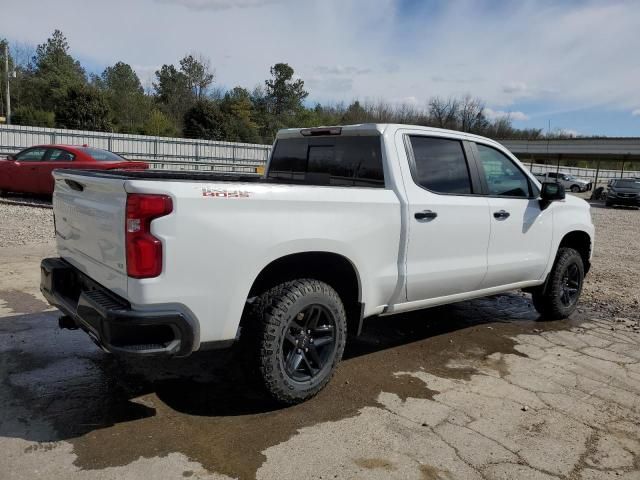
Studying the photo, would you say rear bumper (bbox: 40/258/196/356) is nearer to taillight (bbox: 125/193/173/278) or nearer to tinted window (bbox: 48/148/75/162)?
taillight (bbox: 125/193/173/278)

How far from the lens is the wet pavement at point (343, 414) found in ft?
9.79

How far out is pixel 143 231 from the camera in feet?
9.39

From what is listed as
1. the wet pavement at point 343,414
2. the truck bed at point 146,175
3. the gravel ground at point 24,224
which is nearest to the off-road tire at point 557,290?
the wet pavement at point 343,414

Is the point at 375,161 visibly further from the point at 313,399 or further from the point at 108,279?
the point at 108,279

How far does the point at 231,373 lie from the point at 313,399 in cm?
79

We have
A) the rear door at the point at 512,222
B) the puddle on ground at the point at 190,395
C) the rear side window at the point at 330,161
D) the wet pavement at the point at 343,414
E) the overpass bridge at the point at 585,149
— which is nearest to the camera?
the wet pavement at the point at 343,414

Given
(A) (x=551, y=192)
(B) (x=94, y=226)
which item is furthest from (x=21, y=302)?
(A) (x=551, y=192)

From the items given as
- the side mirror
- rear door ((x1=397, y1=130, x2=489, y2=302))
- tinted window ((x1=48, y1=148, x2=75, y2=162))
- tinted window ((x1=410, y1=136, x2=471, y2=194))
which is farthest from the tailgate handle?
tinted window ((x1=48, y1=148, x2=75, y2=162))

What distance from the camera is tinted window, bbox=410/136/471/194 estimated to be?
4.33 metres

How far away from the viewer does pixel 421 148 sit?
439 centimetres

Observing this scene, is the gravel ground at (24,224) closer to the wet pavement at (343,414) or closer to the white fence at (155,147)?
the wet pavement at (343,414)

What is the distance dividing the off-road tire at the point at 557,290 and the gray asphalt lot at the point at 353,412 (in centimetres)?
41

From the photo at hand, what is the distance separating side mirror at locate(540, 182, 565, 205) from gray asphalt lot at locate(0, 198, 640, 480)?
1427 millimetres

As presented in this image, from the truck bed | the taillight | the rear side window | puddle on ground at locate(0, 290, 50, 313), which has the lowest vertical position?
puddle on ground at locate(0, 290, 50, 313)
